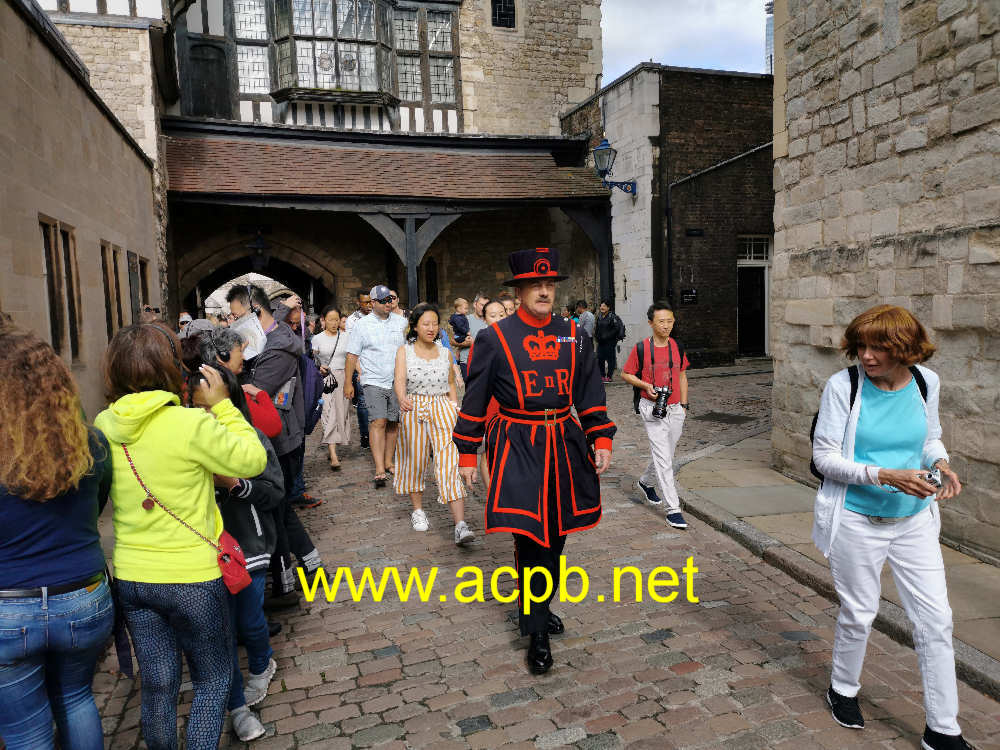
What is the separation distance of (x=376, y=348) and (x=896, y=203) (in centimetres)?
442

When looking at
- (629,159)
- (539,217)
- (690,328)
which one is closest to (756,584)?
(690,328)

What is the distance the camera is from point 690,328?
51.8 feet

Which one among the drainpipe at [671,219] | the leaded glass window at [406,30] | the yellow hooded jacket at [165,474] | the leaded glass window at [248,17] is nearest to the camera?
the yellow hooded jacket at [165,474]

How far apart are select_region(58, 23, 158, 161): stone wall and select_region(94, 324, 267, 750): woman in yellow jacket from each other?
11748mm

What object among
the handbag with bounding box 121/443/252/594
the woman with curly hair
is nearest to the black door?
the handbag with bounding box 121/443/252/594

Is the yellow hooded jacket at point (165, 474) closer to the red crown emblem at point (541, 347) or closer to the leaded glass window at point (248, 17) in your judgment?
the red crown emblem at point (541, 347)

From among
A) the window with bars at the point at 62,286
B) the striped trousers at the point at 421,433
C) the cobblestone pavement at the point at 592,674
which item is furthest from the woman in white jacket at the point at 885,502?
the window with bars at the point at 62,286

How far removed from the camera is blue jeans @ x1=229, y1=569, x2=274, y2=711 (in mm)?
2969

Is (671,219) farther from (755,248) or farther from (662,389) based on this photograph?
(662,389)

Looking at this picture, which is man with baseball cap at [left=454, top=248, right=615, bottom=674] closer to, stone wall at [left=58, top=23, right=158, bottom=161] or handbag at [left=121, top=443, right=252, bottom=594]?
handbag at [left=121, top=443, right=252, bottom=594]

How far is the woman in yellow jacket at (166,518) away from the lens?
227cm

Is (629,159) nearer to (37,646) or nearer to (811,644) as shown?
(811,644)

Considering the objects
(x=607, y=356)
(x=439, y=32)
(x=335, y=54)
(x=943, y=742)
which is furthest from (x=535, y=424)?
(x=439, y=32)

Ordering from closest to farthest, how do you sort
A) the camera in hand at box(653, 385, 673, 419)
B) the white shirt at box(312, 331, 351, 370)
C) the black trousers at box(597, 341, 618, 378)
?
1. the camera in hand at box(653, 385, 673, 419)
2. the white shirt at box(312, 331, 351, 370)
3. the black trousers at box(597, 341, 618, 378)
